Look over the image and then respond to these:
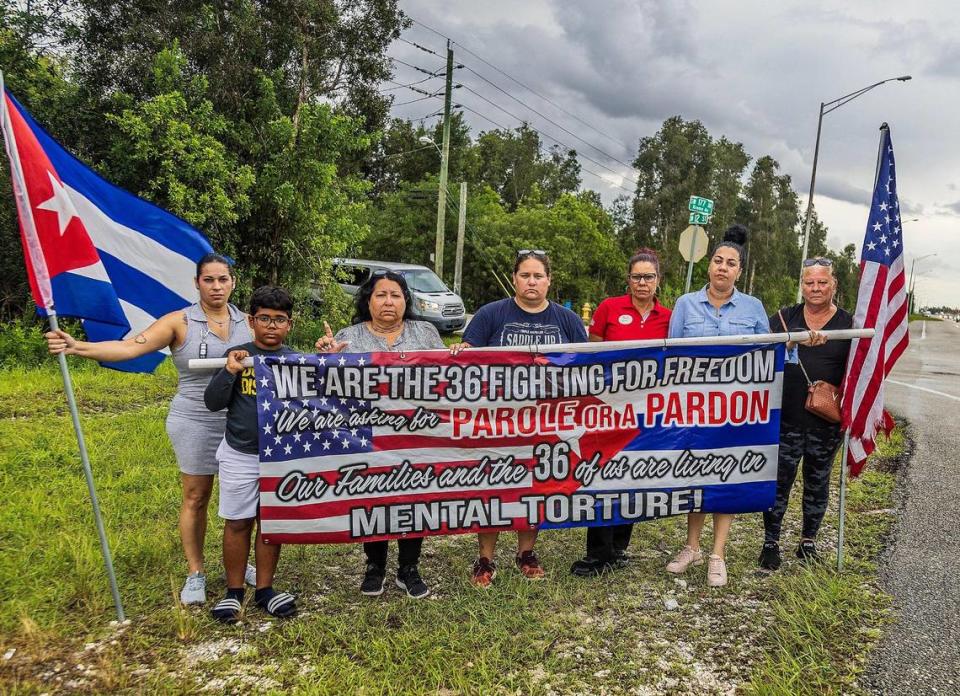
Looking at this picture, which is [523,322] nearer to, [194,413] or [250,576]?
[194,413]

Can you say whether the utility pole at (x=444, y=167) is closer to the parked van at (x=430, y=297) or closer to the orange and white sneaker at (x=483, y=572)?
the parked van at (x=430, y=297)

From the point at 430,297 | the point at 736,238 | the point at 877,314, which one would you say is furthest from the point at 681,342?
the point at 430,297

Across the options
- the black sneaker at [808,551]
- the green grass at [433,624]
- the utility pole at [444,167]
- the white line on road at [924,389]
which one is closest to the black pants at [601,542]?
the green grass at [433,624]

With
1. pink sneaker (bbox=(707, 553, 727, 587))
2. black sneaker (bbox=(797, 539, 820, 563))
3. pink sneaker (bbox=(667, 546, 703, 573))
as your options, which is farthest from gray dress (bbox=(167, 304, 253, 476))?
black sneaker (bbox=(797, 539, 820, 563))

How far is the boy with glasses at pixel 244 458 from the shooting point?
3.34 meters

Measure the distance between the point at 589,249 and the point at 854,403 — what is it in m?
27.1

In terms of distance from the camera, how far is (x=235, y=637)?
3.22 m

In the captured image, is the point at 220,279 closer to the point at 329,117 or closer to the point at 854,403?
the point at 854,403

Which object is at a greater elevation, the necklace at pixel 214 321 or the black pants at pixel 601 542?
the necklace at pixel 214 321

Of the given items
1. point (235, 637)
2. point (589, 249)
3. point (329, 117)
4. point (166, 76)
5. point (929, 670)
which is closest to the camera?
point (929, 670)

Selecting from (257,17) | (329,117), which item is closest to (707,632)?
(329,117)

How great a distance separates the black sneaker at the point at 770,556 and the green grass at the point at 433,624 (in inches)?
2.9

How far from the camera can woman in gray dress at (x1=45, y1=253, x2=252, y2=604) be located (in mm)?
3391

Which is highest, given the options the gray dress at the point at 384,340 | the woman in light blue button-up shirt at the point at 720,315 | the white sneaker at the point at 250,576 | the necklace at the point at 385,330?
the woman in light blue button-up shirt at the point at 720,315
